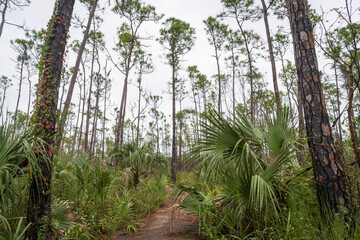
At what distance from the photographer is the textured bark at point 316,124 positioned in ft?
8.34

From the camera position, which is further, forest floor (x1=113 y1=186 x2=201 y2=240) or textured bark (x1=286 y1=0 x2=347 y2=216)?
forest floor (x1=113 y1=186 x2=201 y2=240)

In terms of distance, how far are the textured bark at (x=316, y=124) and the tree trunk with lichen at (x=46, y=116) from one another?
3.45 m

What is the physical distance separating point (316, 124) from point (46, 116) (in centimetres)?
388

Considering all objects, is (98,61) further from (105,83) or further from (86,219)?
(86,219)

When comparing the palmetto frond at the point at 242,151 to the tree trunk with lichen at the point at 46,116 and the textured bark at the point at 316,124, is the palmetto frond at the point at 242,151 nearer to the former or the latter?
the textured bark at the point at 316,124

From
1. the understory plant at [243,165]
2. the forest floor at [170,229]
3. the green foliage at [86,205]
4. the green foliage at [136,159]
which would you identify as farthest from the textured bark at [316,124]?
the green foliage at [136,159]

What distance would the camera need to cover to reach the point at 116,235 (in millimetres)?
3740

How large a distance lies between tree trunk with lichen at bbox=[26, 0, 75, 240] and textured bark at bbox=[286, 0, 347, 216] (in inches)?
136

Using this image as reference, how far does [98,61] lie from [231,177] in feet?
53.8

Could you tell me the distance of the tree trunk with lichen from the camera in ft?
8.93

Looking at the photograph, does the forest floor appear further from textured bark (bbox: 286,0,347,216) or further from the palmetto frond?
textured bark (bbox: 286,0,347,216)

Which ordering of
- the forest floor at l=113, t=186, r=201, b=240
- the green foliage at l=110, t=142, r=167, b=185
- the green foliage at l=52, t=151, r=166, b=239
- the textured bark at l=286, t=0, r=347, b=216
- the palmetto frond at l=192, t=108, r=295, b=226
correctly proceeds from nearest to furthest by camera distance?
the textured bark at l=286, t=0, r=347, b=216 → the palmetto frond at l=192, t=108, r=295, b=226 → the green foliage at l=52, t=151, r=166, b=239 → the forest floor at l=113, t=186, r=201, b=240 → the green foliage at l=110, t=142, r=167, b=185

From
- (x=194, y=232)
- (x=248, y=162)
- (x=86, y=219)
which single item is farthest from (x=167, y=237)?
(x=248, y=162)

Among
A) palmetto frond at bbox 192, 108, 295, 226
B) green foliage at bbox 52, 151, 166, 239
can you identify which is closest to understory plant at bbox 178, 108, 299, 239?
palmetto frond at bbox 192, 108, 295, 226
